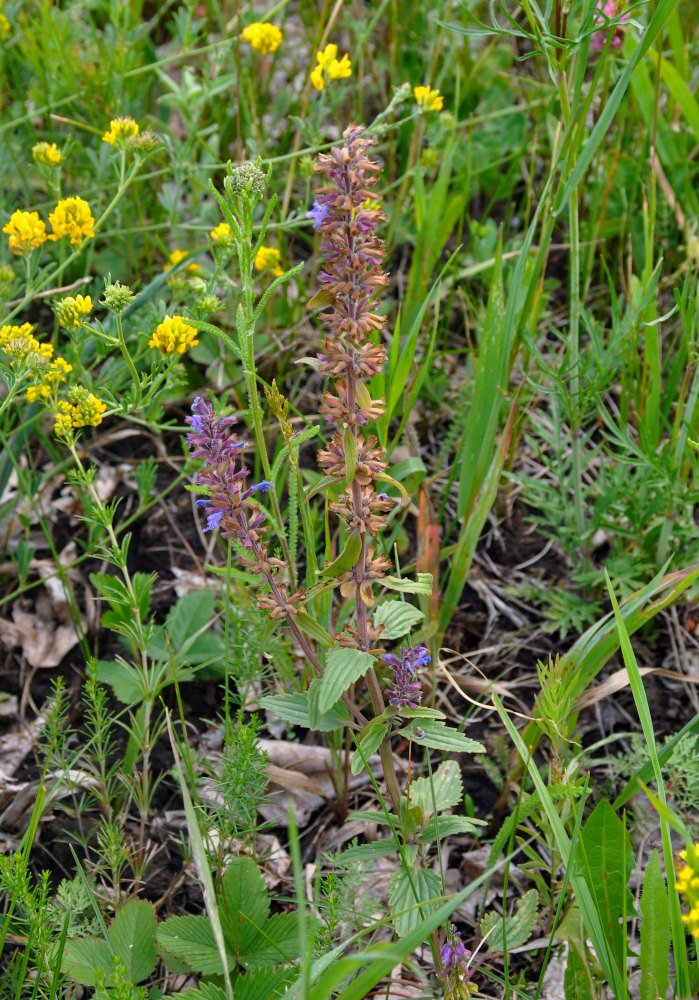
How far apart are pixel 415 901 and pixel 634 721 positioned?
91cm

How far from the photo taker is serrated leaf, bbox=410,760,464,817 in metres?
1.70

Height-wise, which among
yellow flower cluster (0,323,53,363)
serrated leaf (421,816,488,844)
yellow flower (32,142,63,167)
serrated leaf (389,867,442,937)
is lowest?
serrated leaf (389,867,442,937)

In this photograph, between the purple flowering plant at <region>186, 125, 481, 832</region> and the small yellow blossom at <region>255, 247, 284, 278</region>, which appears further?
the small yellow blossom at <region>255, 247, 284, 278</region>

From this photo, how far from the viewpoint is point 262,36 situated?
2.72m

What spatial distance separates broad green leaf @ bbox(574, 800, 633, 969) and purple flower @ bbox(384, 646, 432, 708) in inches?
15.8

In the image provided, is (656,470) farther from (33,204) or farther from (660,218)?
(33,204)

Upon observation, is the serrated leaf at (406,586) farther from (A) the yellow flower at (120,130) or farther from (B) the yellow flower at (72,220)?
(A) the yellow flower at (120,130)

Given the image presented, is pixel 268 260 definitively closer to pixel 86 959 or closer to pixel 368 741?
pixel 368 741

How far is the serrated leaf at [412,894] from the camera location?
1505 mm

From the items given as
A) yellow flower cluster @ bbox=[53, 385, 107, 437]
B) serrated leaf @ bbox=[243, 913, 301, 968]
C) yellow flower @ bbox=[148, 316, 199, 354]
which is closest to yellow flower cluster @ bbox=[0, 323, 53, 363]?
yellow flower cluster @ bbox=[53, 385, 107, 437]

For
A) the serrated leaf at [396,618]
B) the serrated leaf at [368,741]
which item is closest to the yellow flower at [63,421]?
the serrated leaf at [396,618]

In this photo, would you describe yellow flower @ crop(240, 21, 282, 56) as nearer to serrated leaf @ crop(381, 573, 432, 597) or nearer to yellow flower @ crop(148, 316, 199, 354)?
yellow flower @ crop(148, 316, 199, 354)

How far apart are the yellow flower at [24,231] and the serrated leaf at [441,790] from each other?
161 centimetres

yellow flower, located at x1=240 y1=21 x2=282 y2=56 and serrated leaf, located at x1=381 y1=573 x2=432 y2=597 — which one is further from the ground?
yellow flower, located at x1=240 y1=21 x2=282 y2=56
